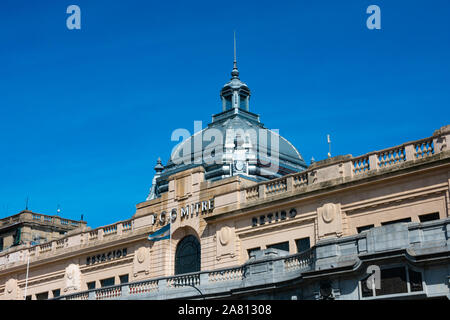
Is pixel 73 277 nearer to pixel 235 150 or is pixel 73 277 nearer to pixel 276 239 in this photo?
pixel 235 150

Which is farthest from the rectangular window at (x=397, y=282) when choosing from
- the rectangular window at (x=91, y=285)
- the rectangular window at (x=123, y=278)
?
the rectangular window at (x=91, y=285)

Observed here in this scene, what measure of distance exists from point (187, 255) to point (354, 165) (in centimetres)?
1358

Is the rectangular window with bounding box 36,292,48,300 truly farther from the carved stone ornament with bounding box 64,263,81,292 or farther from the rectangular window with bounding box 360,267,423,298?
the rectangular window with bounding box 360,267,423,298

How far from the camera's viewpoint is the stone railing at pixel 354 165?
3422cm

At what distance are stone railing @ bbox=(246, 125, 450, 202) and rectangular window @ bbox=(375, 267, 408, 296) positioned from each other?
913 centimetres

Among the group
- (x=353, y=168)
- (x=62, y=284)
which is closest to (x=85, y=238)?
(x=62, y=284)

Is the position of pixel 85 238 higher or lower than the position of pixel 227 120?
lower

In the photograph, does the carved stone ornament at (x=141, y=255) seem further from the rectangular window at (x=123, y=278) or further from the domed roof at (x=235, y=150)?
the domed roof at (x=235, y=150)

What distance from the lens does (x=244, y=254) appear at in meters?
41.5

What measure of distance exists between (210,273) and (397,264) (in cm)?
1226

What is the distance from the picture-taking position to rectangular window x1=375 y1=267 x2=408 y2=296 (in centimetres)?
2633

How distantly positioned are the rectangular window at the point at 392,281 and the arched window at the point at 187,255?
62.6 feet

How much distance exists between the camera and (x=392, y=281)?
26578mm
